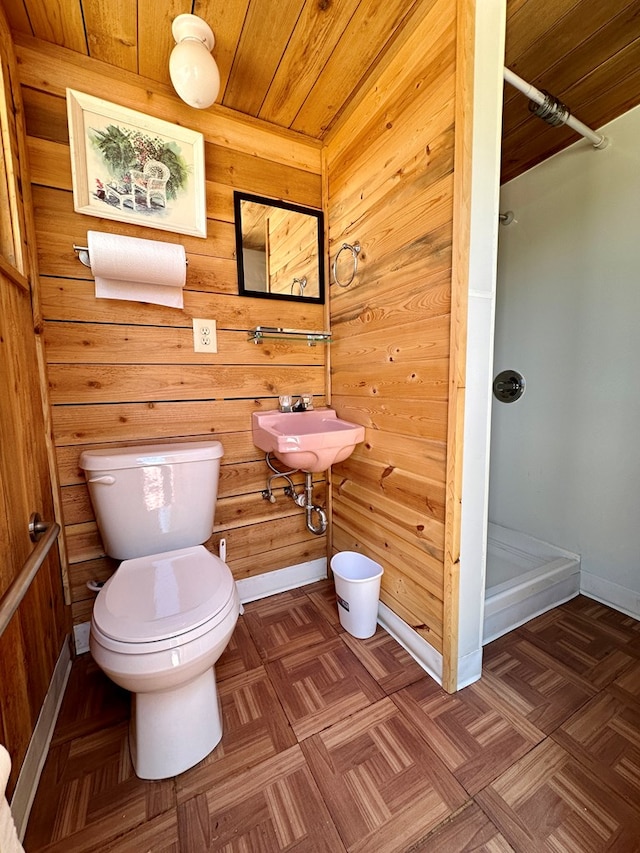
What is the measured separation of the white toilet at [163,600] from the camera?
2.77 ft

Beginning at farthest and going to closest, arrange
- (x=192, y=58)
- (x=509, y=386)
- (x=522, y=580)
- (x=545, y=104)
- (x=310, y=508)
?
(x=509, y=386) → (x=310, y=508) → (x=522, y=580) → (x=545, y=104) → (x=192, y=58)

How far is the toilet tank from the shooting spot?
119 cm

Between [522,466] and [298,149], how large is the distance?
2.06m

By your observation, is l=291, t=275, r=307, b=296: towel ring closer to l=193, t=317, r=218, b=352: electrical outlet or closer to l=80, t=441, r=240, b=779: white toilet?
l=193, t=317, r=218, b=352: electrical outlet

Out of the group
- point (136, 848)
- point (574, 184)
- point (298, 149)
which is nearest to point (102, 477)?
point (136, 848)

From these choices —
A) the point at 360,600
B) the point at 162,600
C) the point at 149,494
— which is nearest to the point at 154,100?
the point at 149,494

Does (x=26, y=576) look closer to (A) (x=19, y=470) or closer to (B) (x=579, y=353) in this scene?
(A) (x=19, y=470)

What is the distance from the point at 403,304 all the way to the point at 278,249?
29.2 inches

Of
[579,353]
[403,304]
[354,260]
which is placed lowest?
[579,353]

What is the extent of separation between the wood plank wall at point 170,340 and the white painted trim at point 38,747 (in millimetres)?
207

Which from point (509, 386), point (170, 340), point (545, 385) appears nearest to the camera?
point (170, 340)

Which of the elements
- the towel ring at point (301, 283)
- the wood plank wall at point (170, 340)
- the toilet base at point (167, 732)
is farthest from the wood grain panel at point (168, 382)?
the toilet base at point (167, 732)

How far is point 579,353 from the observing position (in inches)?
66.7

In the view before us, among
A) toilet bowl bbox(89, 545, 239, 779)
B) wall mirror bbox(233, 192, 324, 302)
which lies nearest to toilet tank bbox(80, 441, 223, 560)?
toilet bowl bbox(89, 545, 239, 779)
